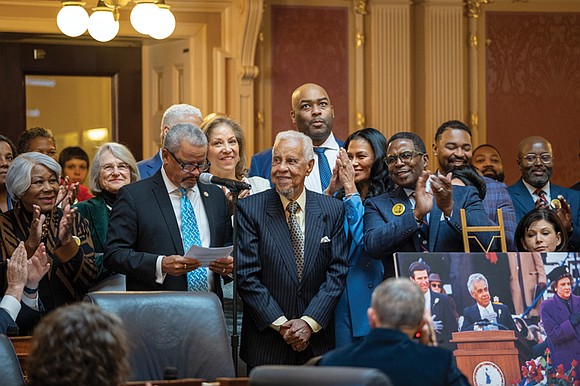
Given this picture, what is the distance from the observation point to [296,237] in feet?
17.5

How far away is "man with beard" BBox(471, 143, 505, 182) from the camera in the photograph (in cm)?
744

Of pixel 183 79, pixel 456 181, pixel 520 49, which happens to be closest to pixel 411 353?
pixel 456 181

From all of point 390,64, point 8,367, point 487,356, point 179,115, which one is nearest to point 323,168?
point 179,115

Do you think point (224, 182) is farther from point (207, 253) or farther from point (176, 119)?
point (176, 119)

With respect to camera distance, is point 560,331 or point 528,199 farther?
point 528,199

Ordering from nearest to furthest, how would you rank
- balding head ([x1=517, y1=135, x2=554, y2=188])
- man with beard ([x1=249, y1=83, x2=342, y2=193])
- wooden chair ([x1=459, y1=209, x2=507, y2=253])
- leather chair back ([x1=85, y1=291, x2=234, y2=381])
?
leather chair back ([x1=85, y1=291, x2=234, y2=381]), wooden chair ([x1=459, y1=209, x2=507, y2=253]), man with beard ([x1=249, y1=83, x2=342, y2=193]), balding head ([x1=517, y1=135, x2=554, y2=188])

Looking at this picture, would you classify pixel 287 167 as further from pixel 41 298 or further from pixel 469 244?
pixel 41 298

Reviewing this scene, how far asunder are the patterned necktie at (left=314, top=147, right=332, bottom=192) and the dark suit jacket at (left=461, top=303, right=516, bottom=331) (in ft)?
4.03

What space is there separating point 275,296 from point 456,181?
3.66 feet

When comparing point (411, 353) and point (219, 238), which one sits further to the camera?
point (219, 238)

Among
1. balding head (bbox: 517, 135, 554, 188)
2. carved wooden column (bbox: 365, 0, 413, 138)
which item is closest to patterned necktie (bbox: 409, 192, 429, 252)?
balding head (bbox: 517, 135, 554, 188)

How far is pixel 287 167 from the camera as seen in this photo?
17.5 ft

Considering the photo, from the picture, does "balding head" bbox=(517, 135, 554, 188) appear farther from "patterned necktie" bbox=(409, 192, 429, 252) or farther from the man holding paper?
the man holding paper

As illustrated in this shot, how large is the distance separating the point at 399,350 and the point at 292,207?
1956 mm
